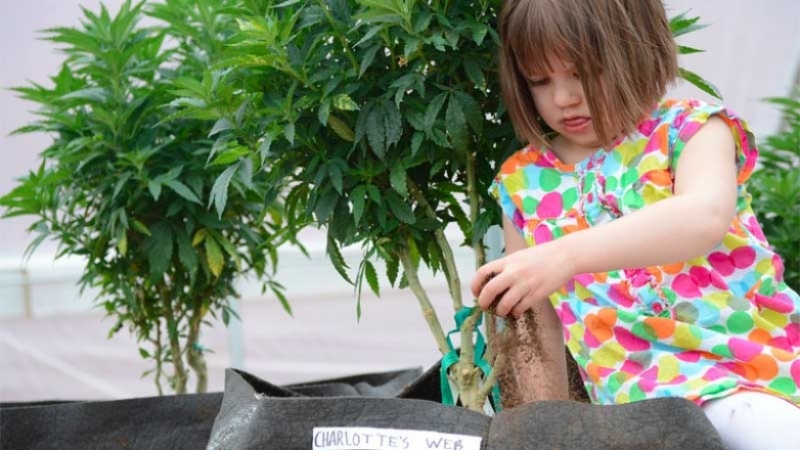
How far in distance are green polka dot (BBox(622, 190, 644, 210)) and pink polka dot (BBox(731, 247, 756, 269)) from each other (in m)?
0.13

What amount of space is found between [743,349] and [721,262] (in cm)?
12

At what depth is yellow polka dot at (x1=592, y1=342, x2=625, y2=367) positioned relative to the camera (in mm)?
1181

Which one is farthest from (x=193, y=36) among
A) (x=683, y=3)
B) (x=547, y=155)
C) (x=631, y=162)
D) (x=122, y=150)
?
(x=683, y=3)

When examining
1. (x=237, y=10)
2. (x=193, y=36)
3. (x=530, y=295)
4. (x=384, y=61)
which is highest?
(x=193, y=36)

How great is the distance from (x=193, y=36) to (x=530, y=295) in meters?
1.10

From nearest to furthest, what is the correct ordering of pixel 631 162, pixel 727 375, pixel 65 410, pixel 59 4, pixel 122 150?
pixel 727 375
pixel 631 162
pixel 65 410
pixel 122 150
pixel 59 4

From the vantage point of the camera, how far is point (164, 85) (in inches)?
68.3

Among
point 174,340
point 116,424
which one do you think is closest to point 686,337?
point 116,424

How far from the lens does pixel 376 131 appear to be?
1225mm

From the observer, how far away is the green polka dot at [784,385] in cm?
111

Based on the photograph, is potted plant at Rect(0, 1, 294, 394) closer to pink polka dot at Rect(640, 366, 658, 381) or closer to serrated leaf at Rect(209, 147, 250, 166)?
serrated leaf at Rect(209, 147, 250, 166)

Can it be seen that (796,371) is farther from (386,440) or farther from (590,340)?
(386,440)

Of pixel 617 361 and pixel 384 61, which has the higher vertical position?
pixel 384 61

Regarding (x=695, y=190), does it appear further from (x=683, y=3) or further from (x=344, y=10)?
(x=683, y=3)
